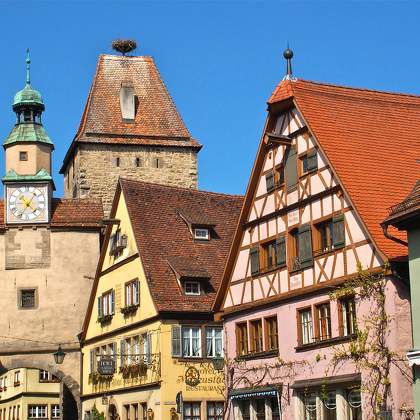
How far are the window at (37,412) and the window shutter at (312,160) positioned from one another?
38408 mm

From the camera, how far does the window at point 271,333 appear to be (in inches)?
1171

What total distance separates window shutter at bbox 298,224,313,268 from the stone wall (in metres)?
31.7

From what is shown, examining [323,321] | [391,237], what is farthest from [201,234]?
[391,237]

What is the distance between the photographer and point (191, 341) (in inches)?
1407

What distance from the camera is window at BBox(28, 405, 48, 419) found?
206ft

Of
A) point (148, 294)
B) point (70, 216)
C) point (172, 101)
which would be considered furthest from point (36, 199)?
point (172, 101)

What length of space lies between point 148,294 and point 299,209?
9378 mm

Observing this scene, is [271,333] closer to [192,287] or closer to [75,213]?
[192,287]

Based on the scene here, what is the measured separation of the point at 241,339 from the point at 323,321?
192 inches

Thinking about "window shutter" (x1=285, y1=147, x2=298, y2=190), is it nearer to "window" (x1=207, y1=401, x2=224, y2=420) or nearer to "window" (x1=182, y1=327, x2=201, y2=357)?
"window" (x1=182, y1=327, x2=201, y2=357)

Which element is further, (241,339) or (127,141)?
(127,141)

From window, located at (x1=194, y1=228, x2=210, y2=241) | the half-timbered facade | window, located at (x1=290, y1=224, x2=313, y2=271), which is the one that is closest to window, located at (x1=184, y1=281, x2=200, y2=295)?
window, located at (x1=194, y1=228, x2=210, y2=241)

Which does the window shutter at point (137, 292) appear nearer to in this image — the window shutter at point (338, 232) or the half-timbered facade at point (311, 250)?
the half-timbered facade at point (311, 250)

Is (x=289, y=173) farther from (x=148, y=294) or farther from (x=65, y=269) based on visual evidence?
(x=65, y=269)
